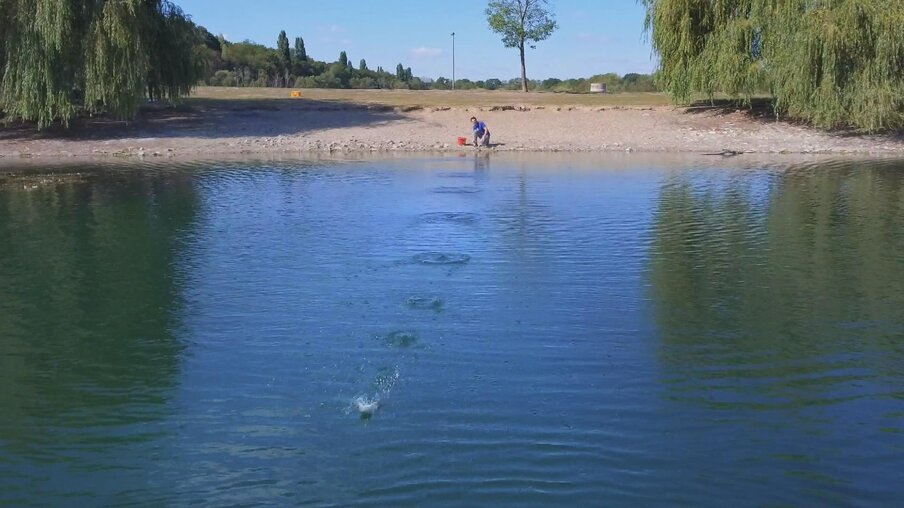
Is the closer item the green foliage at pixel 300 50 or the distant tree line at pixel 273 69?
the distant tree line at pixel 273 69

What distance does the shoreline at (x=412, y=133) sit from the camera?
33.5 m

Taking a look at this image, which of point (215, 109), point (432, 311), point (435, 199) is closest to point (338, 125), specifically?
point (215, 109)

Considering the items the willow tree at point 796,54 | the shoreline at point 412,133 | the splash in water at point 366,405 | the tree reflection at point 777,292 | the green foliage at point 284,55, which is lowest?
the splash in water at point 366,405

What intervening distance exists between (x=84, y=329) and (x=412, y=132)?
89.8 ft

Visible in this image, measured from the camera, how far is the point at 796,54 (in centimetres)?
3300

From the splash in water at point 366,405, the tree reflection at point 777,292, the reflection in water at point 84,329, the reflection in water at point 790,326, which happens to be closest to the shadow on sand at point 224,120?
the reflection in water at point 84,329

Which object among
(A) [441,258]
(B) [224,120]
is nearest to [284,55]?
(B) [224,120]

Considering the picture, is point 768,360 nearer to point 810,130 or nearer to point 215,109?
point 810,130

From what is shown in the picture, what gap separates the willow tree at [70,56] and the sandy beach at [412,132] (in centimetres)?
149

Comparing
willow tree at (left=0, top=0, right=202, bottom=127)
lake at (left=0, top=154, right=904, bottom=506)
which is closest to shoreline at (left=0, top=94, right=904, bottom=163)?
willow tree at (left=0, top=0, right=202, bottom=127)

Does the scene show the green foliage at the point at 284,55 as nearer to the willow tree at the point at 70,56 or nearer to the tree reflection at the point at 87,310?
the willow tree at the point at 70,56

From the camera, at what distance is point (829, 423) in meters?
7.80

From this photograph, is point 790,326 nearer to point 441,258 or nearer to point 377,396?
point 377,396

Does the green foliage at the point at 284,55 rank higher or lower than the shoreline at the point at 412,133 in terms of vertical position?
higher
